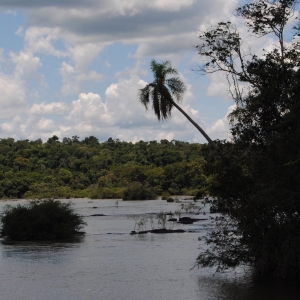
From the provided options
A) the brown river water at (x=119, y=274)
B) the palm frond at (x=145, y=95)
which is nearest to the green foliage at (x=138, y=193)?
the brown river water at (x=119, y=274)

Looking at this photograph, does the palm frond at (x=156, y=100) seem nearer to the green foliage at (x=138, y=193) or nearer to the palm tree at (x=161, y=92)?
the palm tree at (x=161, y=92)

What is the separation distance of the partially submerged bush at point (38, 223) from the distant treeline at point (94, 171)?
5710 centimetres

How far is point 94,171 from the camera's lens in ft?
447

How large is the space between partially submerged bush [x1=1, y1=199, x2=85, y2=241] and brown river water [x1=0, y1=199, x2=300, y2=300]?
164cm

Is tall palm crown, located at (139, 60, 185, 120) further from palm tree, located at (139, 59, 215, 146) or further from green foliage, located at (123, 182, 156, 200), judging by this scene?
green foliage, located at (123, 182, 156, 200)

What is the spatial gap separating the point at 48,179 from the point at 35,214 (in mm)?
87041

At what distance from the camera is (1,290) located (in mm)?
20047

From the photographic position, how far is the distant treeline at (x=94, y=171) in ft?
372

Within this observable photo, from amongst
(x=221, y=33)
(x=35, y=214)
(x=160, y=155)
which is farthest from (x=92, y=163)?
(x=221, y=33)

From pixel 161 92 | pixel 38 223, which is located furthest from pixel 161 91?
pixel 38 223

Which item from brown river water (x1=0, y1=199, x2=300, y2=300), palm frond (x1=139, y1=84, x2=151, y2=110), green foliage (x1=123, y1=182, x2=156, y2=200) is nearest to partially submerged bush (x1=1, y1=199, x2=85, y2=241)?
brown river water (x1=0, y1=199, x2=300, y2=300)

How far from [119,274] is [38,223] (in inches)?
609

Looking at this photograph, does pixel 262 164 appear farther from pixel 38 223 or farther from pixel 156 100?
pixel 38 223

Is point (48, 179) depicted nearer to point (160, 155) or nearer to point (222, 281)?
point (160, 155)
